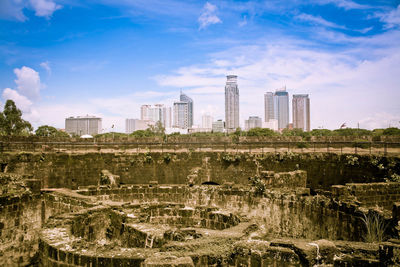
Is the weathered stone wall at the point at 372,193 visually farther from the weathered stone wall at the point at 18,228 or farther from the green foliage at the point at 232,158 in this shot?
the weathered stone wall at the point at 18,228

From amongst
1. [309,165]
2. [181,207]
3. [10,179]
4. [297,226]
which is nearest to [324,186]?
[309,165]

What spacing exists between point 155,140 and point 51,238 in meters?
18.4

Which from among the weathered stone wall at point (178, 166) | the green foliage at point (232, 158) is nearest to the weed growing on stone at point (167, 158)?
the weathered stone wall at point (178, 166)

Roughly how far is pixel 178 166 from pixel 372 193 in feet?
42.5

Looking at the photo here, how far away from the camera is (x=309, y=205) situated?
9.76 meters

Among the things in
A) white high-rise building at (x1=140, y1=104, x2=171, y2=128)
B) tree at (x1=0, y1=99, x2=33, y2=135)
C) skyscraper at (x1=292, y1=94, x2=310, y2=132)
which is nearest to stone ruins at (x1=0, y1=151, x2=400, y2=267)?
tree at (x1=0, y1=99, x2=33, y2=135)

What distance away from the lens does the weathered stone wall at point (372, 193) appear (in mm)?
10692

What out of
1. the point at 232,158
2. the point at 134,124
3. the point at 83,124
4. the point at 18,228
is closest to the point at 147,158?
the point at 232,158

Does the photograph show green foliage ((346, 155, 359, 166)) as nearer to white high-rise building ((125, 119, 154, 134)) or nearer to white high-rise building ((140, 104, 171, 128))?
white high-rise building ((125, 119, 154, 134))

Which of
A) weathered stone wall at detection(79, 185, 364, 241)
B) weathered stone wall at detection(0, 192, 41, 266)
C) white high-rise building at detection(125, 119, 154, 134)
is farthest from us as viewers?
white high-rise building at detection(125, 119, 154, 134)

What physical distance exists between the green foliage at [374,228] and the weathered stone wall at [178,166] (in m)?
8.71

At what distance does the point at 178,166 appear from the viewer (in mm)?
20781

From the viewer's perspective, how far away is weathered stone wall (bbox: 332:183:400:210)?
35.1ft

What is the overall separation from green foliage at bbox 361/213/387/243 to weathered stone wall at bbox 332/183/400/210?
284 centimetres
